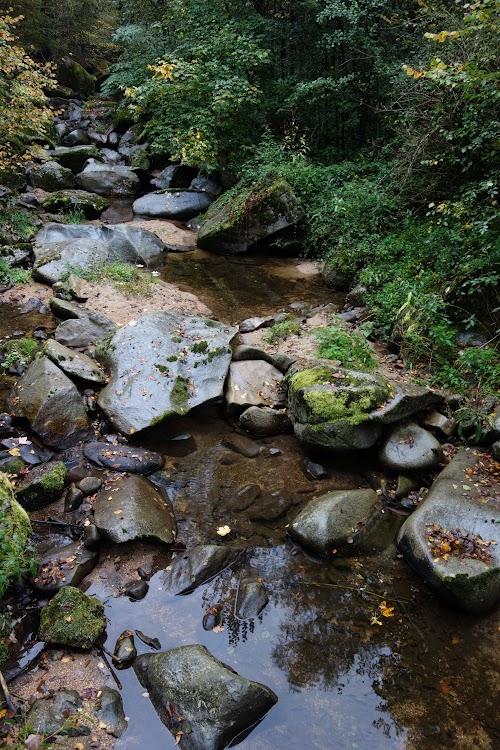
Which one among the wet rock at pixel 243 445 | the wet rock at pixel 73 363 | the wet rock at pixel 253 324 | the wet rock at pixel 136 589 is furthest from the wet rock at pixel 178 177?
the wet rock at pixel 136 589

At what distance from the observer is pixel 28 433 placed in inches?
231

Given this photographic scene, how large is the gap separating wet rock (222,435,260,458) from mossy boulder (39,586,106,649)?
2.60 meters

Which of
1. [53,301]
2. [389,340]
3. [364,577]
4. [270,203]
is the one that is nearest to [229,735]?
[364,577]

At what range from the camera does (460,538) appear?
170 inches

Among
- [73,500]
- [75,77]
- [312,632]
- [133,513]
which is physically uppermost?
[75,77]

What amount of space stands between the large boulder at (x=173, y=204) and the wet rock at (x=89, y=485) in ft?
36.1

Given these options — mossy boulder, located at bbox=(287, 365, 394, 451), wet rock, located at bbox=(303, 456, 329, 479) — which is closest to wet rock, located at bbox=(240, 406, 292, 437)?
mossy boulder, located at bbox=(287, 365, 394, 451)

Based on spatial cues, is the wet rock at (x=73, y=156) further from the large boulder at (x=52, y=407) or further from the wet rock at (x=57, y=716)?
the wet rock at (x=57, y=716)

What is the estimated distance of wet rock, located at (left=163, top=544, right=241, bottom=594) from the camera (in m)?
4.27

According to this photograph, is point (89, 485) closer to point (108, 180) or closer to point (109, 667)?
point (109, 667)

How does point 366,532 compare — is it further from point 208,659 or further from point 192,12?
point 192,12

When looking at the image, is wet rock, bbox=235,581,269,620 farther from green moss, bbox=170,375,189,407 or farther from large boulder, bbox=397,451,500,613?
green moss, bbox=170,375,189,407

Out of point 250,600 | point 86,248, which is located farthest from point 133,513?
point 86,248

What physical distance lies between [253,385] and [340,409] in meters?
1.61
